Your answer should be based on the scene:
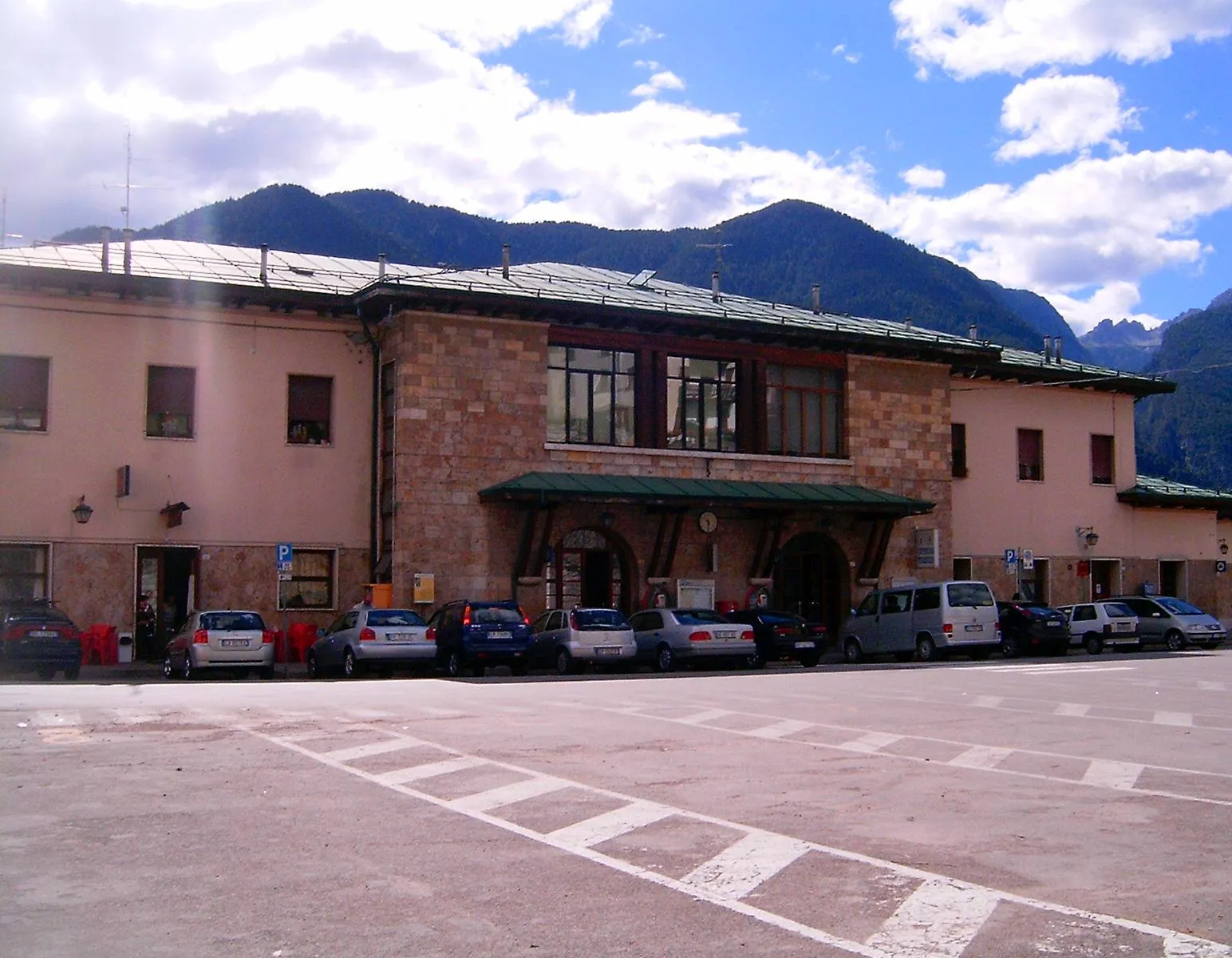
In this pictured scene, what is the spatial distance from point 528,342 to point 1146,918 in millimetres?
27848

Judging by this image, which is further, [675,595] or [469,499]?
[675,595]

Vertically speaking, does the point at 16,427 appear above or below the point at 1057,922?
above

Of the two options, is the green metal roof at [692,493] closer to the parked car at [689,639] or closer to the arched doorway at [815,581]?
the arched doorway at [815,581]

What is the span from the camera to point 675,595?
35.2 m

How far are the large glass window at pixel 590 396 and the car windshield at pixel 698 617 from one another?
659 centimetres

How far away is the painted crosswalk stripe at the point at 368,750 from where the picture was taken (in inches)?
508

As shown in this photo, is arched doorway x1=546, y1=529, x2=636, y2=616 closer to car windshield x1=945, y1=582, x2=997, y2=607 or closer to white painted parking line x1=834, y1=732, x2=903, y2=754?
car windshield x1=945, y1=582, x2=997, y2=607

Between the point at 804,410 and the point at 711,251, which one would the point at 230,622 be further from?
the point at 711,251

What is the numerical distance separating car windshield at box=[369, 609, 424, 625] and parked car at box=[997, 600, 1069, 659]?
15.0 m

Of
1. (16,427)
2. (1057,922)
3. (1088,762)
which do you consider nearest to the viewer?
(1057,922)

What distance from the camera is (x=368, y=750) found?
1340 cm

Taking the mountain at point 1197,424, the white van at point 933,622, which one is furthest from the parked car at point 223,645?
the mountain at point 1197,424

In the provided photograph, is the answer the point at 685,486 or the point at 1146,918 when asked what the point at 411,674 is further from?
the point at 1146,918

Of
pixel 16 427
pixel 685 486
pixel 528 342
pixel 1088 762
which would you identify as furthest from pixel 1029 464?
pixel 1088 762
